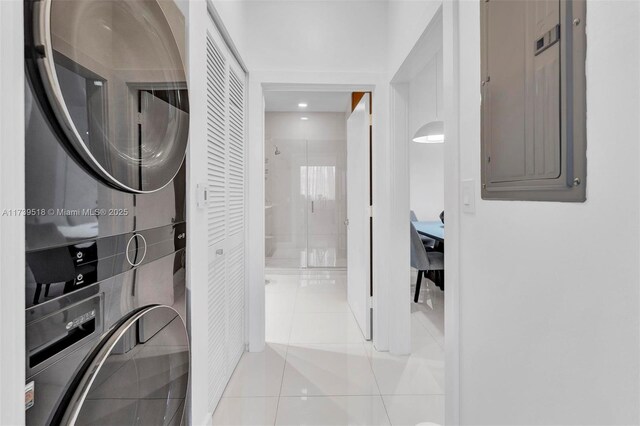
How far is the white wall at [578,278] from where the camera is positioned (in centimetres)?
64

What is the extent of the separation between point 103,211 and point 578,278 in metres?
1.12

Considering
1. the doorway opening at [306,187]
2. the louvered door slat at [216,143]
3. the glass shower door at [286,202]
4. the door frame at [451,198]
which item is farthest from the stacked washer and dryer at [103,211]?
the glass shower door at [286,202]

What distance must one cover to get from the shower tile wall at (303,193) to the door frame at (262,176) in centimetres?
314

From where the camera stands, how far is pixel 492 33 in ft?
3.50

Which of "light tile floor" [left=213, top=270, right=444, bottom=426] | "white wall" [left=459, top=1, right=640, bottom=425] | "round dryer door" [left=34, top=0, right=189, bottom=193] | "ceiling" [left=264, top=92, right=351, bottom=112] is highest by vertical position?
"ceiling" [left=264, top=92, right=351, bottom=112]

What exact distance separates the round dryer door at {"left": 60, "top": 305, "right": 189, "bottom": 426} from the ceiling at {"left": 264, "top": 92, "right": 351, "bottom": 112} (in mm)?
4054

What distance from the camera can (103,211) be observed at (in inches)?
31.5

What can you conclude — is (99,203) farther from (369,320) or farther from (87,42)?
(369,320)

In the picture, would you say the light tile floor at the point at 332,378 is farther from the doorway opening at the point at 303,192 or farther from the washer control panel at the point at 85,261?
the doorway opening at the point at 303,192

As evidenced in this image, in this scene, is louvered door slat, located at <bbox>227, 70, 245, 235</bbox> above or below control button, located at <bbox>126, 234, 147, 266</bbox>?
above

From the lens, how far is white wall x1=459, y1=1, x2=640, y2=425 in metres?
0.64

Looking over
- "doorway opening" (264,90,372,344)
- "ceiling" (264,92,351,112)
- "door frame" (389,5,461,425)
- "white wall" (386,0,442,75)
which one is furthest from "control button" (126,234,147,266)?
"doorway opening" (264,90,372,344)

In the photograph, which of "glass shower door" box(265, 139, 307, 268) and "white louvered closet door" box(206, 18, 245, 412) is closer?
"white louvered closet door" box(206, 18, 245, 412)

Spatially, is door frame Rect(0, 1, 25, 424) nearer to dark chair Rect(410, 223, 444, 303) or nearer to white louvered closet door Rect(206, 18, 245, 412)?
white louvered closet door Rect(206, 18, 245, 412)
